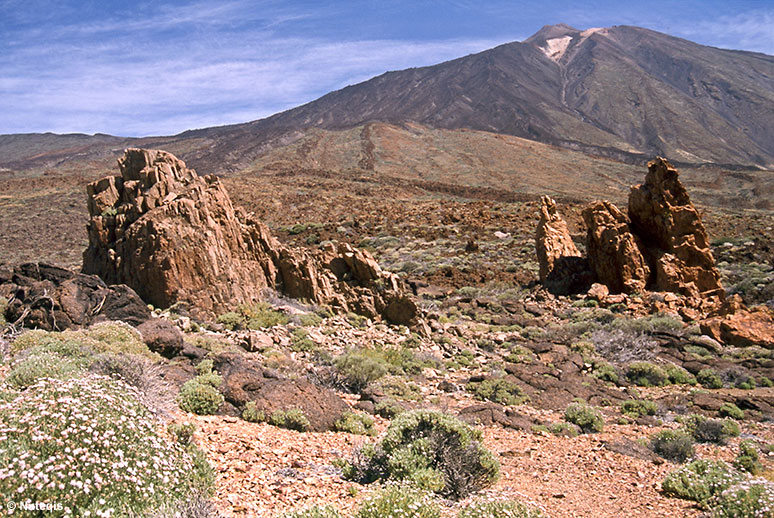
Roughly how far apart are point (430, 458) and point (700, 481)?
263 cm

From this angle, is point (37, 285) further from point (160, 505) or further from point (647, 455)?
point (647, 455)

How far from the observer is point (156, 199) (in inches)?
484

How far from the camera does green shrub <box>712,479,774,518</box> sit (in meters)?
4.17

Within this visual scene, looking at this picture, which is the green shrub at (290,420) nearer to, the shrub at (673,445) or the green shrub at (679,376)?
the shrub at (673,445)

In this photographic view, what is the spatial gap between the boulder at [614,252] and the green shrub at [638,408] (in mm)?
7893

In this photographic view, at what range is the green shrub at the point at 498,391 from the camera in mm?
8635

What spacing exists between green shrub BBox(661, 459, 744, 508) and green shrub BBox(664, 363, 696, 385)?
523cm

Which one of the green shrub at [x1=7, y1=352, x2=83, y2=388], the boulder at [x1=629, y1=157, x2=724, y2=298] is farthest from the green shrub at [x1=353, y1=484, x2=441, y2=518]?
the boulder at [x1=629, y1=157, x2=724, y2=298]

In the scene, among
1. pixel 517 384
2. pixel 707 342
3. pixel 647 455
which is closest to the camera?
pixel 647 455

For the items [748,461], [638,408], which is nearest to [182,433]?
[748,461]

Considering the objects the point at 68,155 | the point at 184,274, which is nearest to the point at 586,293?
the point at 184,274

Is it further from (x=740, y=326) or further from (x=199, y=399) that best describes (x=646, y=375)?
(x=199, y=399)

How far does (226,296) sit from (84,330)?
3428 mm

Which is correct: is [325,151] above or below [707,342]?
above
